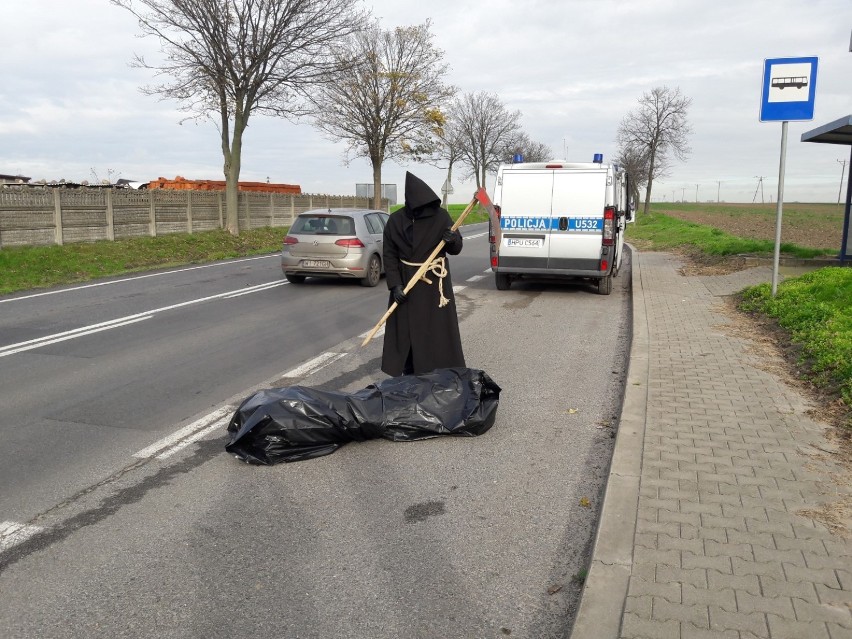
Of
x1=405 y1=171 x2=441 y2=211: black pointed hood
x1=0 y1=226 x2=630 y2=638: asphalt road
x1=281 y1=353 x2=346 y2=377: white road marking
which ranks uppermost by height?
x1=405 y1=171 x2=441 y2=211: black pointed hood

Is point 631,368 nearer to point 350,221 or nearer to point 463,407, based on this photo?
point 463,407

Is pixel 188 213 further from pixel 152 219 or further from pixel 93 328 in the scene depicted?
pixel 93 328

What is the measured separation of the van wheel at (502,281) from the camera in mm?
13898

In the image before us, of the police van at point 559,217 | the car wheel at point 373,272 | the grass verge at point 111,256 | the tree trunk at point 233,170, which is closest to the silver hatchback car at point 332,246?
the car wheel at point 373,272

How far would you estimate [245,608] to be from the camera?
3152mm

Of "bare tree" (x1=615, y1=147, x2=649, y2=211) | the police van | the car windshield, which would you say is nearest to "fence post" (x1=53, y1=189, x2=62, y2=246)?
the car windshield

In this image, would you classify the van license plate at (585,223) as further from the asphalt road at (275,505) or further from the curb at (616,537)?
the curb at (616,537)

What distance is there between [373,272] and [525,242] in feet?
10.8

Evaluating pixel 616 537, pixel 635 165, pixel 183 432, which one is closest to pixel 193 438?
pixel 183 432

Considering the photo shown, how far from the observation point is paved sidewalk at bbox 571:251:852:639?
114 inches

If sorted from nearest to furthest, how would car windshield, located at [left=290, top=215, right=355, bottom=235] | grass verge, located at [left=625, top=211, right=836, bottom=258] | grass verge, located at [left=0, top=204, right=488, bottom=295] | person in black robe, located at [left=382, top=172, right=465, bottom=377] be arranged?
person in black robe, located at [left=382, top=172, right=465, bottom=377] < car windshield, located at [left=290, top=215, right=355, bottom=235] < grass verge, located at [left=0, top=204, right=488, bottom=295] < grass verge, located at [left=625, top=211, right=836, bottom=258]

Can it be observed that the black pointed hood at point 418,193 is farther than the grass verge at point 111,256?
No

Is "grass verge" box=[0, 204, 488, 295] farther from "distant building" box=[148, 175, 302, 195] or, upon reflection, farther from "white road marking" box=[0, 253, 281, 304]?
"distant building" box=[148, 175, 302, 195]

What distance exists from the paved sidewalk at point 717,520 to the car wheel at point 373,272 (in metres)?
8.10
